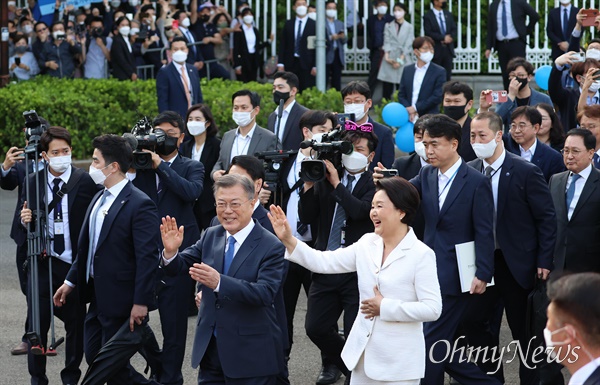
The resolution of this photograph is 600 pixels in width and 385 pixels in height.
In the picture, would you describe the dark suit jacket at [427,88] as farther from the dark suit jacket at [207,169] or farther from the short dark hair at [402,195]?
the short dark hair at [402,195]

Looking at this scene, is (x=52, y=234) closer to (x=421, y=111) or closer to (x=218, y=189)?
(x=218, y=189)

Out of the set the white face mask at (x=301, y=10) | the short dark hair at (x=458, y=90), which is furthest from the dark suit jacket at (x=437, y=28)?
the short dark hair at (x=458, y=90)

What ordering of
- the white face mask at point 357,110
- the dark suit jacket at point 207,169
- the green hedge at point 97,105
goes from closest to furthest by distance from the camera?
the white face mask at point 357,110
the dark suit jacket at point 207,169
the green hedge at point 97,105

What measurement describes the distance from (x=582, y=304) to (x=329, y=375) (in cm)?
477

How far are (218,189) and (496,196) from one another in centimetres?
231

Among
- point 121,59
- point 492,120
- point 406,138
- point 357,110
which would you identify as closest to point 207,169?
point 357,110

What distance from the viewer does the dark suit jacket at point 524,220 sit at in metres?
7.73

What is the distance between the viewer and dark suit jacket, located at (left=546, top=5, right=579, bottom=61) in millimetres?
17859

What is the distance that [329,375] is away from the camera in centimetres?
842

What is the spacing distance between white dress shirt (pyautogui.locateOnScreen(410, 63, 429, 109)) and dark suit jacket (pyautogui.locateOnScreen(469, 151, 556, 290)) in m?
5.66

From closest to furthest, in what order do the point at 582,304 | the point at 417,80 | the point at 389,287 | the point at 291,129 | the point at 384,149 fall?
the point at 582,304 < the point at 389,287 < the point at 384,149 < the point at 291,129 < the point at 417,80

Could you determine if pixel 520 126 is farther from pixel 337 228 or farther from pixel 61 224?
pixel 61 224

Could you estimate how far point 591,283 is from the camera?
3859 mm

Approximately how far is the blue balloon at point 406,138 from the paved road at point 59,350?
220 cm
